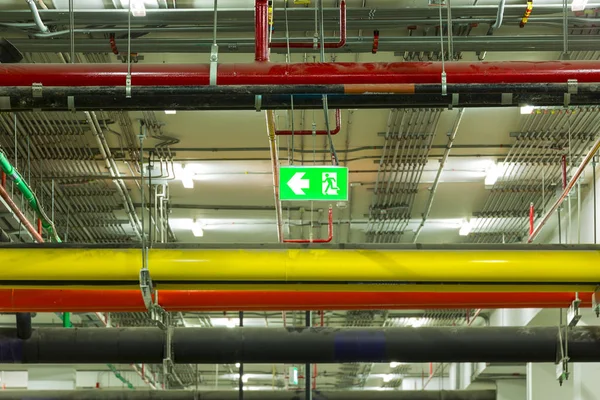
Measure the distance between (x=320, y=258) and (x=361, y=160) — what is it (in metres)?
5.27

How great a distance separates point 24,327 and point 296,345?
2469 mm

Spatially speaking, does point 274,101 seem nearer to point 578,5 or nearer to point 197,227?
point 578,5

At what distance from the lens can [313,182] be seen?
6984 mm

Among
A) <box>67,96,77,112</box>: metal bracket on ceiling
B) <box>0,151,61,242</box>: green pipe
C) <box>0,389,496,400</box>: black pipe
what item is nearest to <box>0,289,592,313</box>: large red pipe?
<box>0,151,61,242</box>: green pipe

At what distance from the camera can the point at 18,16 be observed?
805cm

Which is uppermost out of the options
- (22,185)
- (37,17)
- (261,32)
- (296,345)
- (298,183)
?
(37,17)

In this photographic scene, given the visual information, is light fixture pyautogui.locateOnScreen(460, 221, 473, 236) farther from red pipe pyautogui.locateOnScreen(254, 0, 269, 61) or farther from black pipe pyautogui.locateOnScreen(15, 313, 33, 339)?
red pipe pyautogui.locateOnScreen(254, 0, 269, 61)

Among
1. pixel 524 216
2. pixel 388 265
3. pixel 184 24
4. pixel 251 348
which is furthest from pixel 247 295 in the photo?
pixel 524 216

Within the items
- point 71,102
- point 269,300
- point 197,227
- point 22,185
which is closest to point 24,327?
point 22,185

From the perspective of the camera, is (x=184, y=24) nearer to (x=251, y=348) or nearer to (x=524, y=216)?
(x=251, y=348)

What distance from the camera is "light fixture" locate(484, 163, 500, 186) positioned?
39.3 ft

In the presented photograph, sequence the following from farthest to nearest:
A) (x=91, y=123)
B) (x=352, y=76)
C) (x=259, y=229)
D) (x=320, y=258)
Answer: (x=259, y=229) → (x=91, y=123) → (x=320, y=258) → (x=352, y=76)

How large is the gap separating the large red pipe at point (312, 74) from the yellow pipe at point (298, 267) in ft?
5.38

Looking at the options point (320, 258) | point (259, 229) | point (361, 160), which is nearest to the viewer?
point (320, 258)
